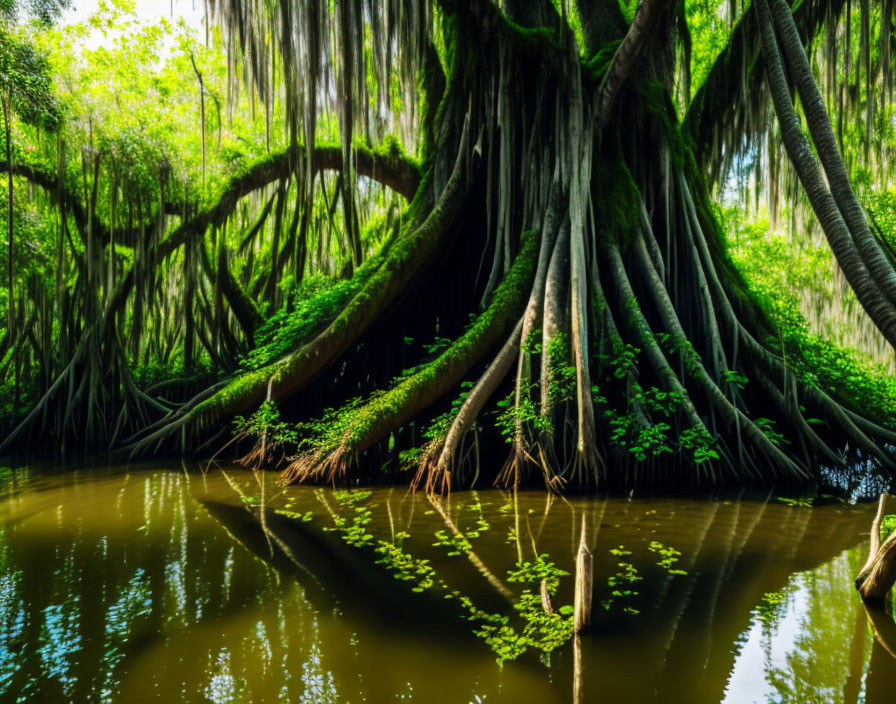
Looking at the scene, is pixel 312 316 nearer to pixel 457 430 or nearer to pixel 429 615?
pixel 457 430

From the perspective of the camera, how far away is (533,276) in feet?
18.6

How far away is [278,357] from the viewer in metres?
6.48

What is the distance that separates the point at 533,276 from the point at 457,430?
180 cm

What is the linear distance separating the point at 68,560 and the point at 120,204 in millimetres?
6871

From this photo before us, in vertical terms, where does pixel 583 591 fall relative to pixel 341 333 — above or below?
below

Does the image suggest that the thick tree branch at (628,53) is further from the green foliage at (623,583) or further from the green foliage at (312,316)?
the green foliage at (623,583)

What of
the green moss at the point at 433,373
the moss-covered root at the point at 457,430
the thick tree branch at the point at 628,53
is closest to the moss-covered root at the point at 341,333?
the green moss at the point at 433,373

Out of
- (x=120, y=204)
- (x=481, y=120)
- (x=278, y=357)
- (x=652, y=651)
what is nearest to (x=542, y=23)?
(x=481, y=120)

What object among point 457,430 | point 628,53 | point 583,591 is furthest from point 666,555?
point 628,53

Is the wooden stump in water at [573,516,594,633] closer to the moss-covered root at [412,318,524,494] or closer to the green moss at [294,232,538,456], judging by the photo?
the moss-covered root at [412,318,524,494]

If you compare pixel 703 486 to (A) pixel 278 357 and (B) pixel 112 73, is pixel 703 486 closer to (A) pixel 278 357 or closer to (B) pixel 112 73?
(A) pixel 278 357

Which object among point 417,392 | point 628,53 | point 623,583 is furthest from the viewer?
point 628,53

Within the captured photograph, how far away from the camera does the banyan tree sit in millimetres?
4750

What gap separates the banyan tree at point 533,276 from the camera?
15.6ft
